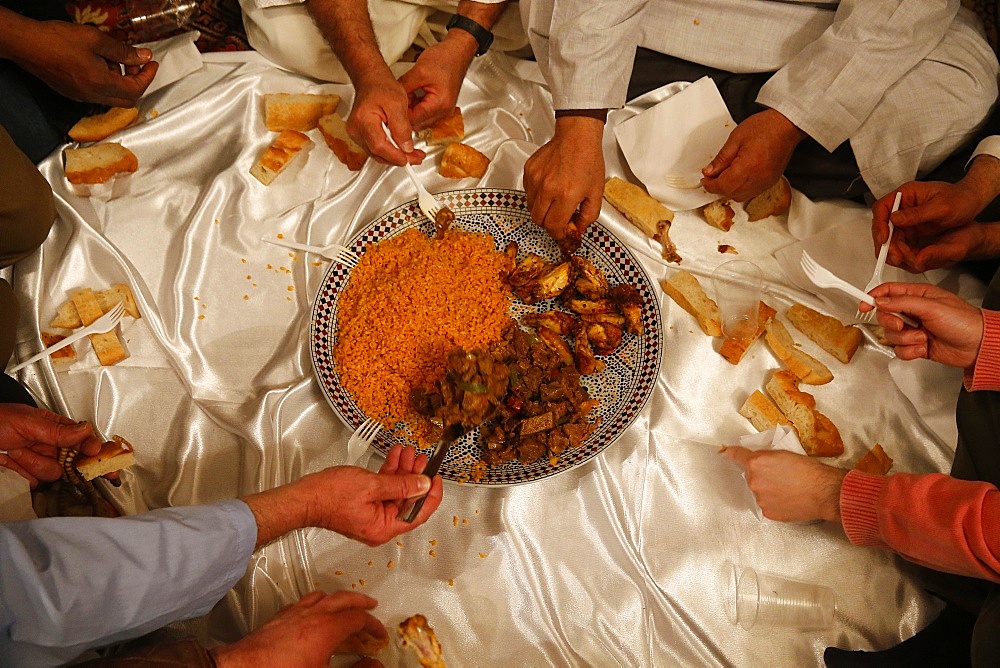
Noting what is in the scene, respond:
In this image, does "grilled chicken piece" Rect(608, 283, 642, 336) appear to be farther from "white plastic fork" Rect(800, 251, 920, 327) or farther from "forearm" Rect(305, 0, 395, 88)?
"forearm" Rect(305, 0, 395, 88)

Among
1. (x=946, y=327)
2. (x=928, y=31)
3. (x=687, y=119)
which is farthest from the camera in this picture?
(x=687, y=119)

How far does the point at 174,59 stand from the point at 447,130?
0.83 m

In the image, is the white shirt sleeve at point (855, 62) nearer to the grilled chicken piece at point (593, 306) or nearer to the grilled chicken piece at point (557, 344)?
the grilled chicken piece at point (593, 306)

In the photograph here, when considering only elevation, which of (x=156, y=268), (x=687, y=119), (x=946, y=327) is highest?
(x=156, y=268)

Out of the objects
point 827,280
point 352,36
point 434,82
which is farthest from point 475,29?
point 827,280

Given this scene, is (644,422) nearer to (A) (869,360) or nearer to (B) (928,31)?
(A) (869,360)

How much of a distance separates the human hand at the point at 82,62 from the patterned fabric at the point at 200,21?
1.01 ft

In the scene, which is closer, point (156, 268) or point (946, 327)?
point (946, 327)

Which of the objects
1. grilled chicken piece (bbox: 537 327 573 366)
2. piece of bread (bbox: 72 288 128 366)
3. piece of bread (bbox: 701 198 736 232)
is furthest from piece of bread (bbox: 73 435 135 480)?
piece of bread (bbox: 701 198 736 232)

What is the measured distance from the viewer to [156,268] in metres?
1.73

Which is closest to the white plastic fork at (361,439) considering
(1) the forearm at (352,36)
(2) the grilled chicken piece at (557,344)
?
(2) the grilled chicken piece at (557,344)

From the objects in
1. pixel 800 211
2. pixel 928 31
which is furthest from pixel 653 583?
pixel 928 31

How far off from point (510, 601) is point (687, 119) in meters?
1.35

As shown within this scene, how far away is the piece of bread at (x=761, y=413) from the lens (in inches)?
60.6
